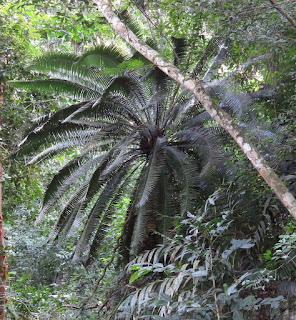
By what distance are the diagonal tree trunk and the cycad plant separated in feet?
2.77

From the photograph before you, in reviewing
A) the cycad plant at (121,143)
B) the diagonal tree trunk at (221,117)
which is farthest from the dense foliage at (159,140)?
the diagonal tree trunk at (221,117)

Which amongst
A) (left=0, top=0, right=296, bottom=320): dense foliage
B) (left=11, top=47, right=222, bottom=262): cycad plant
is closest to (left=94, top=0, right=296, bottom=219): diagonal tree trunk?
(left=0, top=0, right=296, bottom=320): dense foliage

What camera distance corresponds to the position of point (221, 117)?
3816mm

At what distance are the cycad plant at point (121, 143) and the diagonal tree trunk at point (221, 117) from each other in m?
0.84

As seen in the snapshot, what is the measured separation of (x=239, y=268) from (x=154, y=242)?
2.05m

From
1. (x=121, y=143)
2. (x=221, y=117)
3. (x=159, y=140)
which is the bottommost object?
(x=221, y=117)

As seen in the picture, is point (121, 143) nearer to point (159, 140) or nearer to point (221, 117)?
point (159, 140)

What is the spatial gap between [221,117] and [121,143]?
7.97ft

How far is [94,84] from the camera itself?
20.7 feet

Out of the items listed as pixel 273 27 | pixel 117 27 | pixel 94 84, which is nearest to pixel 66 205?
pixel 94 84

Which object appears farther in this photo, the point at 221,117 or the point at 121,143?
the point at 121,143

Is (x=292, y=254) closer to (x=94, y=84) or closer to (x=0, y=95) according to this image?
(x=94, y=84)

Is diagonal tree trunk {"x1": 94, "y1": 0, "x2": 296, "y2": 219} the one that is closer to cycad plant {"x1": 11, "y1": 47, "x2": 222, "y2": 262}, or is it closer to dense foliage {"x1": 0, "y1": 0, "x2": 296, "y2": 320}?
dense foliage {"x1": 0, "y1": 0, "x2": 296, "y2": 320}

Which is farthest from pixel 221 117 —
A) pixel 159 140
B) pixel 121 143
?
pixel 121 143
